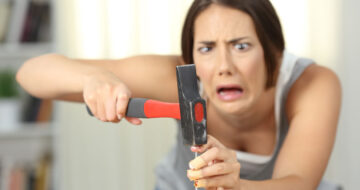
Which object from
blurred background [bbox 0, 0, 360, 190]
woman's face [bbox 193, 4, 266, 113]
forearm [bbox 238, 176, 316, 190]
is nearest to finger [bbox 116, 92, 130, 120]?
forearm [bbox 238, 176, 316, 190]

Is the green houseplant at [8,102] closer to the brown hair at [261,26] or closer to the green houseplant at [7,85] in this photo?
the green houseplant at [7,85]

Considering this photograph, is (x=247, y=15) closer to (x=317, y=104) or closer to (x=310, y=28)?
(x=317, y=104)

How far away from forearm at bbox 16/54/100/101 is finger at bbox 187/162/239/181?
428 millimetres

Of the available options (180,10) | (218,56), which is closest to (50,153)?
(180,10)

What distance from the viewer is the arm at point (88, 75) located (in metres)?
1.12

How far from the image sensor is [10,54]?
8.02ft

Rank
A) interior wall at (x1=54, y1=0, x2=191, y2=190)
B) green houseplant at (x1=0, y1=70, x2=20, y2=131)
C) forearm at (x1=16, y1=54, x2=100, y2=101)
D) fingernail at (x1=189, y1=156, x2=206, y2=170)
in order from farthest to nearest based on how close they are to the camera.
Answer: interior wall at (x1=54, y1=0, x2=191, y2=190)
green houseplant at (x1=0, y1=70, x2=20, y2=131)
forearm at (x1=16, y1=54, x2=100, y2=101)
fingernail at (x1=189, y1=156, x2=206, y2=170)

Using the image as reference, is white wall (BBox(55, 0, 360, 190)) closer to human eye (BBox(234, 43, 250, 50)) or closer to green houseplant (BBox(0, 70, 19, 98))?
green houseplant (BBox(0, 70, 19, 98))

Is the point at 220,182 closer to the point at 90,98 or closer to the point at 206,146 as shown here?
the point at 206,146

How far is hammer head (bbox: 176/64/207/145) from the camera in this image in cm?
73

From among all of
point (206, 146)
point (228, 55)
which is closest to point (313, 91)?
point (228, 55)

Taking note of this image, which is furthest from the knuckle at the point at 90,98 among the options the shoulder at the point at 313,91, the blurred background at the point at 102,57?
the blurred background at the point at 102,57

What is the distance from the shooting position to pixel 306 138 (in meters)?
1.18

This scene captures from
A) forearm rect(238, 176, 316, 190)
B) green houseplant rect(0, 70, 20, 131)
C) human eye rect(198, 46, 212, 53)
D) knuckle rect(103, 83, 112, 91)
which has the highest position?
human eye rect(198, 46, 212, 53)
